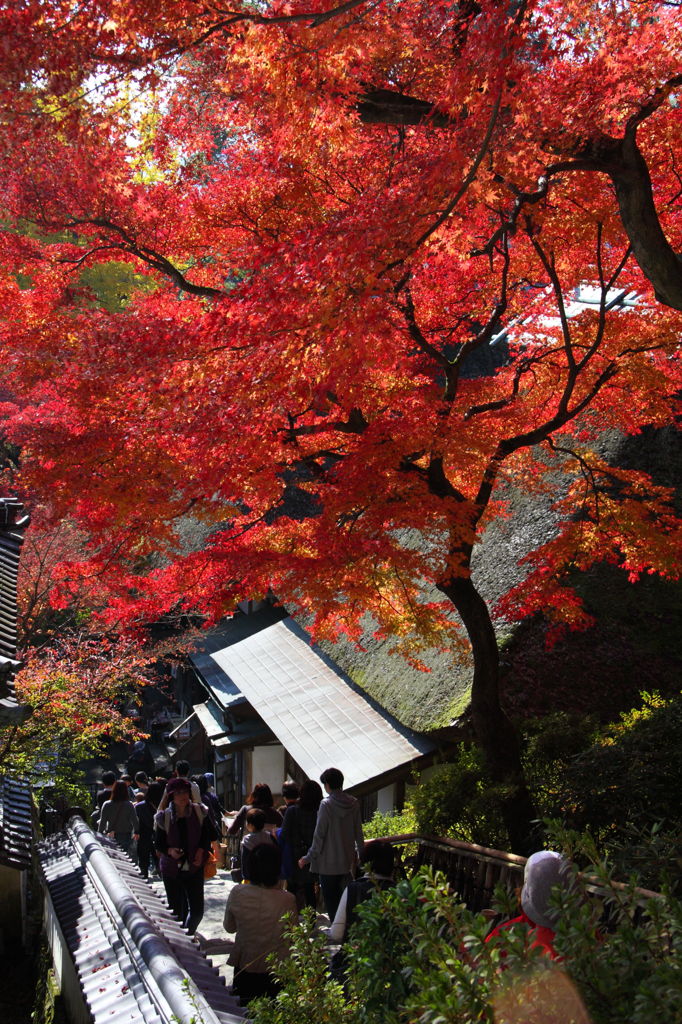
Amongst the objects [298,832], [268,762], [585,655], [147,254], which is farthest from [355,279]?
[268,762]

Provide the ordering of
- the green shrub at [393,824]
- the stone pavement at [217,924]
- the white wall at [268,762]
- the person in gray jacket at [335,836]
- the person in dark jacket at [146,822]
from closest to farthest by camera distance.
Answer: the stone pavement at [217,924] → the person in gray jacket at [335,836] → the green shrub at [393,824] → the person in dark jacket at [146,822] → the white wall at [268,762]

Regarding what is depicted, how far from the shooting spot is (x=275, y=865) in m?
4.55

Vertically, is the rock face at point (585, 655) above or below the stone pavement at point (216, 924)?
above

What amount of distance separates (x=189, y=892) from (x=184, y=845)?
434 millimetres

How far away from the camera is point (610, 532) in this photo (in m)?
8.25

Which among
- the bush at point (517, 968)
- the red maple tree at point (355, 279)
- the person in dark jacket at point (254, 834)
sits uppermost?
the red maple tree at point (355, 279)

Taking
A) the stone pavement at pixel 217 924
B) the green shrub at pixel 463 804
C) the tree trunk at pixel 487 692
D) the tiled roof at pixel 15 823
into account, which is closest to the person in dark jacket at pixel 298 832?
the stone pavement at pixel 217 924

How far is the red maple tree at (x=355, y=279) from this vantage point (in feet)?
18.4

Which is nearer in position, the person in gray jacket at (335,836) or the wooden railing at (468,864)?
the wooden railing at (468,864)

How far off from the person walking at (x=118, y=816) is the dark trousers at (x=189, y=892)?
298 cm

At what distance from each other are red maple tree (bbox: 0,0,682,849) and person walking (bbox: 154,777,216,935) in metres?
1.95

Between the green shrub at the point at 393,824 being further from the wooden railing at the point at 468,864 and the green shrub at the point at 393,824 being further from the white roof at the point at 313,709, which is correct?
the wooden railing at the point at 468,864

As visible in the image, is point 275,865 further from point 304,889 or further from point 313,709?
point 313,709

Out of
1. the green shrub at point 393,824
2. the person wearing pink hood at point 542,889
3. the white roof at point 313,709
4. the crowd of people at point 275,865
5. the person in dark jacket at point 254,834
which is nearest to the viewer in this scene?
the person wearing pink hood at point 542,889
